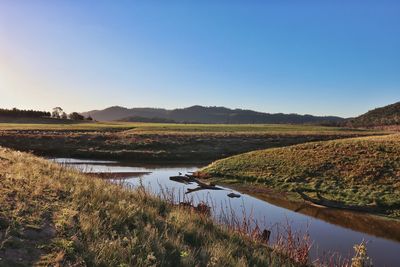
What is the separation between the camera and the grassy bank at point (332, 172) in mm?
25403

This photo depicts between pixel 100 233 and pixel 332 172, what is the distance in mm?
25579

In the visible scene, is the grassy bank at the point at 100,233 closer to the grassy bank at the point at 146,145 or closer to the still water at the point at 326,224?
the still water at the point at 326,224

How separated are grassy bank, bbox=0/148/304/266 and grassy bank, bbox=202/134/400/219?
48.4 feet

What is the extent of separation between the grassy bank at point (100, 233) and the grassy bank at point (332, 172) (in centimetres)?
1476

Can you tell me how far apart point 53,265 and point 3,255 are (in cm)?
90

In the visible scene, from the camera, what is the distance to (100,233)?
366 inches

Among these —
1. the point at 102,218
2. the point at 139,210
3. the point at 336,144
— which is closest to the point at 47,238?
the point at 102,218

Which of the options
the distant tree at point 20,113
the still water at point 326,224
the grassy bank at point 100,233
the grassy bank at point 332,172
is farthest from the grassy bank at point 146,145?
the distant tree at point 20,113

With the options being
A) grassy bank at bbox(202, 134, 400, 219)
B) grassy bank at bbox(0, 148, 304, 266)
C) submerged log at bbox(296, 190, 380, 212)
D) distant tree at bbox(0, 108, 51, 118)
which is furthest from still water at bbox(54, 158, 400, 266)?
distant tree at bbox(0, 108, 51, 118)

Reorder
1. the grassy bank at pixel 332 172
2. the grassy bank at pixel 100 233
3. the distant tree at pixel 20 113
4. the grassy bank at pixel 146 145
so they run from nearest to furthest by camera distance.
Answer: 1. the grassy bank at pixel 100 233
2. the grassy bank at pixel 332 172
3. the grassy bank at pixel 146 145
4. the distant tree at pixel 20 113

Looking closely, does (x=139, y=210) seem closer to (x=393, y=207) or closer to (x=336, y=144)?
(x=393, y=207)

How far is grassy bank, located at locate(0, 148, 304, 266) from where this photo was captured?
25.7 ft

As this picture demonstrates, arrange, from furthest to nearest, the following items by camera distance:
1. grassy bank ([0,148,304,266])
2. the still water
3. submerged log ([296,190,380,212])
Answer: submerged log ([296,190,380,212]) → the still water → grassy bank ([0,148,304,266])

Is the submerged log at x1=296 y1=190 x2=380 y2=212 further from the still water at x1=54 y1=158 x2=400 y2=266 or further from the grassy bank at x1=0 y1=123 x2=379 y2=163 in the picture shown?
the grassy bank at x1=0 y1=123 x2=379 y2=163
